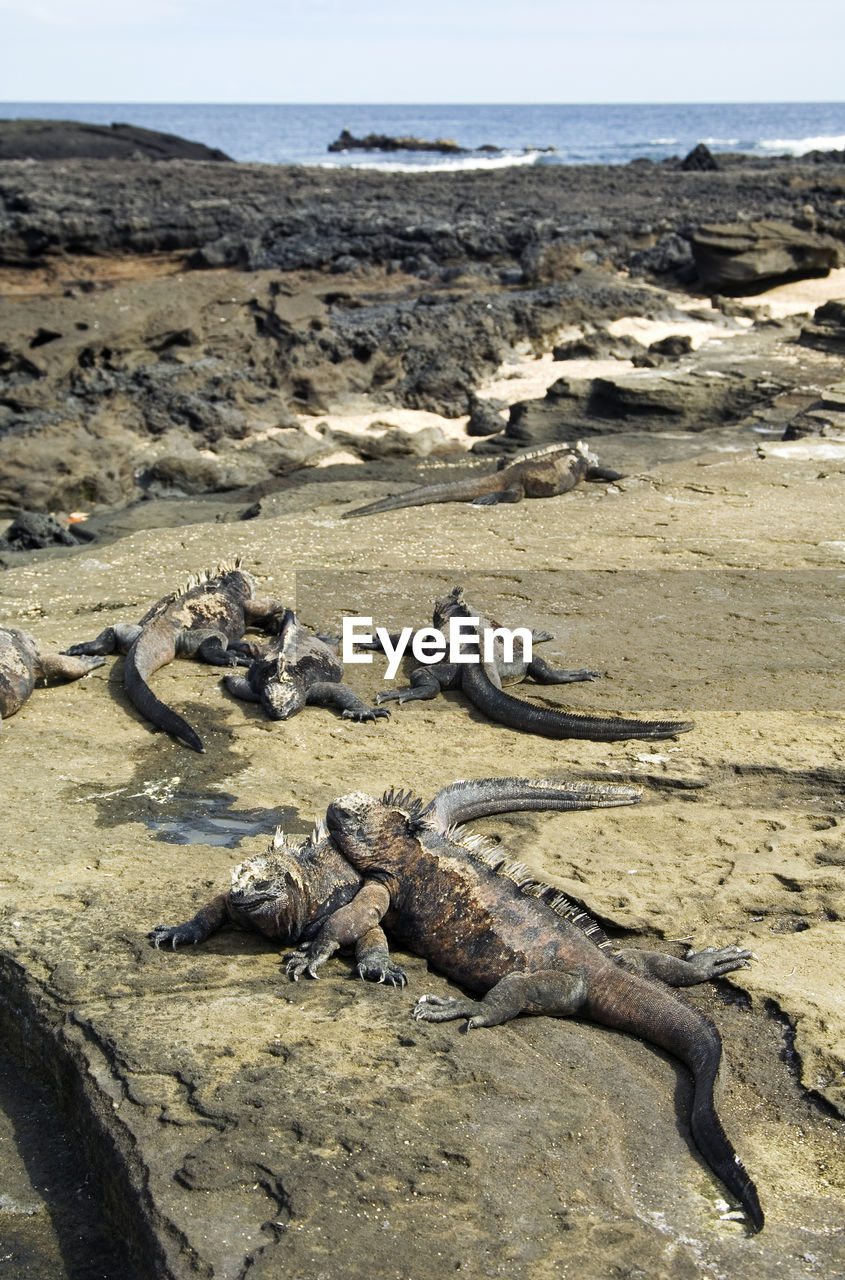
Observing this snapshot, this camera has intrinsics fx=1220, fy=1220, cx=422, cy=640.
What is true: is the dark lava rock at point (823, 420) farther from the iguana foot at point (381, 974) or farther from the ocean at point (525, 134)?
the ocean at point (525, 134)

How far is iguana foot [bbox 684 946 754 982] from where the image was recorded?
377 centimetres

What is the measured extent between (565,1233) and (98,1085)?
1.21m

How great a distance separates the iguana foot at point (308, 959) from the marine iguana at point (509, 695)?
2.29 meters

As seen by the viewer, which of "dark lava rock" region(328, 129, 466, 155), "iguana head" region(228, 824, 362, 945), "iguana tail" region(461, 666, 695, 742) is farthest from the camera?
"dark lava rock" region(328, 129, 466, 155)

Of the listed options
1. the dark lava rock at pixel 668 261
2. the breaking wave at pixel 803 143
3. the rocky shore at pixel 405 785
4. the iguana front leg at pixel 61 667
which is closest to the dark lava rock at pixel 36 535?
the rocky shore at pixel 405 785

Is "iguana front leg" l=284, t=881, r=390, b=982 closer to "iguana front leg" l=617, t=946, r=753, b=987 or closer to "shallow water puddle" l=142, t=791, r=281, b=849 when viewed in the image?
"iguana front leg" l=617, t=946, r=753, b=987

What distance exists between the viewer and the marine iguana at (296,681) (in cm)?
Answer: 613

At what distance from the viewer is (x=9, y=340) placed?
1491 centimetres

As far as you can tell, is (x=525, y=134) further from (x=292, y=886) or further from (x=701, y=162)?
(x=292, y=886)

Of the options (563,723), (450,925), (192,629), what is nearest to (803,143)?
(192,629)

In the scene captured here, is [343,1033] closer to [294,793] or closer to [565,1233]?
[565,1233]

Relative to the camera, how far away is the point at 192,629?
7.07m

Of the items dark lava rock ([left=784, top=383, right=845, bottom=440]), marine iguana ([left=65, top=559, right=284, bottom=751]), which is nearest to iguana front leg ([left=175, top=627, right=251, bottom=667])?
marine iguana ([left=65, top=559, right=284, bottom=751])

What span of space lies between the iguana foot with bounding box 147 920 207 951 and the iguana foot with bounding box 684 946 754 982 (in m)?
1.53
